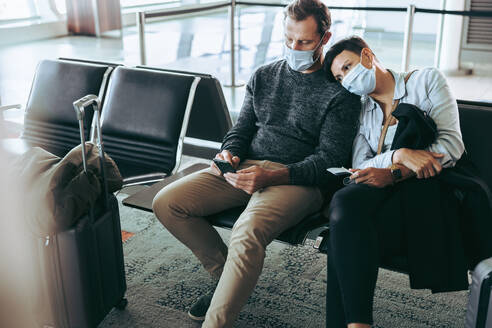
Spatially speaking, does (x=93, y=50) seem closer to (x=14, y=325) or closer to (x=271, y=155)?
(x=271, y=155)

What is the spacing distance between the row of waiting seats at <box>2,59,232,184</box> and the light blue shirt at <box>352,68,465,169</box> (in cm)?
87

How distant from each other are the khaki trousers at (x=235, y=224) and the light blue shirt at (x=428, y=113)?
11.0 inches

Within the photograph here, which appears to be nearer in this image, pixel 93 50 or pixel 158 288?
pixel 158 288

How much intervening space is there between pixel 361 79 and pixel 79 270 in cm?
118

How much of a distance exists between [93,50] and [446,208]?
23.8 ft

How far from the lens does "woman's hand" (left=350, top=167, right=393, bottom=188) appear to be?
1.91 metres

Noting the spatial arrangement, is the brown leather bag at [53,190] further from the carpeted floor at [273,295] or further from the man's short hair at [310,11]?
the man's short hair at [310,11]

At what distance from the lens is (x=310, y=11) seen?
2152 mm

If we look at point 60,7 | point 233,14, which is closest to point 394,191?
point 233,14

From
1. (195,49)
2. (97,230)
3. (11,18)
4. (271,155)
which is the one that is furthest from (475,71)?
(11,18)

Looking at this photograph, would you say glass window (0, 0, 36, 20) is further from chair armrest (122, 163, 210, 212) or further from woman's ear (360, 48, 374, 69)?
woman's ear (360, 48, 374, 69)

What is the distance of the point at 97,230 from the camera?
1.98 m

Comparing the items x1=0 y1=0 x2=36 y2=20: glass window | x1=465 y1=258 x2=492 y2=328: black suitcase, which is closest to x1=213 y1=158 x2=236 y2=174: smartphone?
x1=465 y1=258 x2=492 y2=328: black suitcase

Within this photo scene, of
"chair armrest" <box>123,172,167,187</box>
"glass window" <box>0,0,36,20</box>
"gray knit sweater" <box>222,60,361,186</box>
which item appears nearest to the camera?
"gray knit sweater" <box>222,60,361,186</box>
